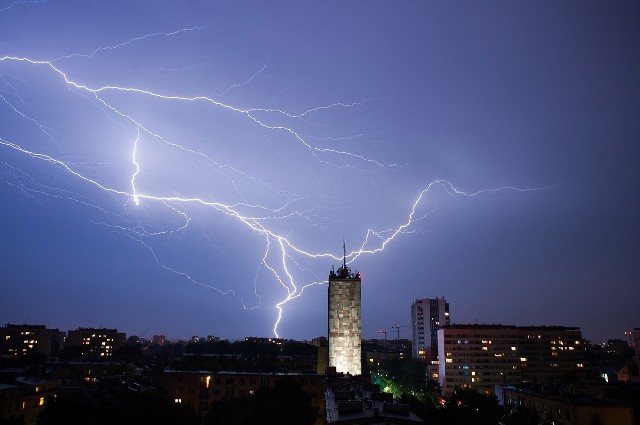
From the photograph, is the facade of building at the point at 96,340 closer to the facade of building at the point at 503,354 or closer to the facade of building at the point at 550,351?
the facade of building at the point at 503,354

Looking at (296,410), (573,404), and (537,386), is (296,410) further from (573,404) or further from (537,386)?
(537,386)

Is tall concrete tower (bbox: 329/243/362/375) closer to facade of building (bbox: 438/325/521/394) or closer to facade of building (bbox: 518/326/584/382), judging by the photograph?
facade of building (bbox: 438/325/521/394)

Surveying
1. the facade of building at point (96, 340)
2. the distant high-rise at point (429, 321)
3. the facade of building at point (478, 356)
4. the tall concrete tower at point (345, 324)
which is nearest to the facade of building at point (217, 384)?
the tall concrete tower at point (345, 324)

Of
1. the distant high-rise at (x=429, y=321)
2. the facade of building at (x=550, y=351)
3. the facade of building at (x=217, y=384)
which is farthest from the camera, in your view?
the distant high-rise at (x=429, y=321)

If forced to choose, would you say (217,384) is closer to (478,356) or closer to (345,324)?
(345,324)

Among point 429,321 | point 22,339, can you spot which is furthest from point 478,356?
point 22,339

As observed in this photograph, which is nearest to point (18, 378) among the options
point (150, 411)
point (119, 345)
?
point (150, 411)
